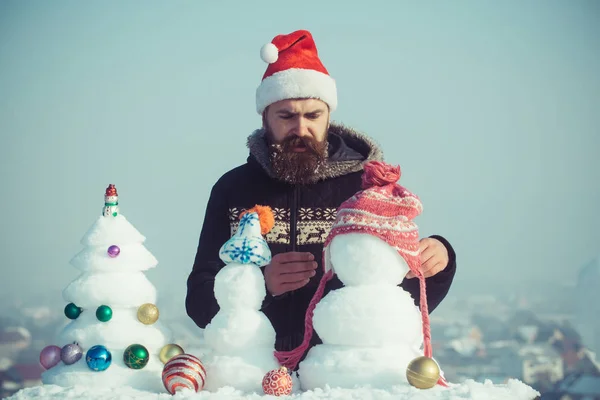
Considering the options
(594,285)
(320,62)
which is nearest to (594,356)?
(594,285)

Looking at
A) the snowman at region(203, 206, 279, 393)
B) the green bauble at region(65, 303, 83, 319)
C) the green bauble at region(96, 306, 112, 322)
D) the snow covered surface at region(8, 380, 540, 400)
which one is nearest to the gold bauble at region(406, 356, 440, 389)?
the snow covered surface at region(8, 380, 540, 400)

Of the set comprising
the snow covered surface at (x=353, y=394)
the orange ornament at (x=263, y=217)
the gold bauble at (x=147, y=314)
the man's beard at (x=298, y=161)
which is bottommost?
the snow covered surface at (x=353, y=394)

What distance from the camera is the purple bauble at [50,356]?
186cm

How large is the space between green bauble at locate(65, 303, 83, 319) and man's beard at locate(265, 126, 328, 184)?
0.77 meters

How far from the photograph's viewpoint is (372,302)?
1.32 m

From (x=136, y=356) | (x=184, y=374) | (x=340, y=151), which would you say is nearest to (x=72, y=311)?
(x=136, y=356)

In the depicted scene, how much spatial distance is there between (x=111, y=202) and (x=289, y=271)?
803 mm

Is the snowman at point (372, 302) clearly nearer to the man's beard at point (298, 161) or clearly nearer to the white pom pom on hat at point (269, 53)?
the man's beard at point (298, 161)

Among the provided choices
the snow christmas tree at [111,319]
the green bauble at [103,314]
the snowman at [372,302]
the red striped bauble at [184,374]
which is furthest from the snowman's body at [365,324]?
the green bauble at [103,314]

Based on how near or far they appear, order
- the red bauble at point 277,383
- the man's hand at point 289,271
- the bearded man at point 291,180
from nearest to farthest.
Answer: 1. the red bauble at point 277,383
2. the man's hand at point 289,271
3. the bearded man at point 291,180

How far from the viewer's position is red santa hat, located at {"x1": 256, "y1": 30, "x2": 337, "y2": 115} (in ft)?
6.97

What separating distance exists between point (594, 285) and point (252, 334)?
12.6 meters

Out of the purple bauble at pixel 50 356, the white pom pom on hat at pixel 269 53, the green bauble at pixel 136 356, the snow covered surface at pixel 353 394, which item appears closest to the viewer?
the snow covered surface at pixel 353 394

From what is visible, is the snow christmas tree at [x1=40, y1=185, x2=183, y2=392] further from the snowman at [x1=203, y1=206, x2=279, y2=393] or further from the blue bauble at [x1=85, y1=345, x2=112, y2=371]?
the snowman at [x1=203, y1=206, x2=279, y2=393]
